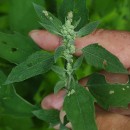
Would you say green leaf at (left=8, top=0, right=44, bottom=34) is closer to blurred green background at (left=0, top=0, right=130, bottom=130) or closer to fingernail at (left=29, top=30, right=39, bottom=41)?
blurred green background at (left=0, top=0, right=130, bottom=130)

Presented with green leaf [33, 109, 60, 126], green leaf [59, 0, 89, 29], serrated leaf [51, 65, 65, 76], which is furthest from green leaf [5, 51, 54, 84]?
green leaf [33, 109, 60, 126]

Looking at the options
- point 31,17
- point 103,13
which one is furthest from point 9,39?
point 103,13

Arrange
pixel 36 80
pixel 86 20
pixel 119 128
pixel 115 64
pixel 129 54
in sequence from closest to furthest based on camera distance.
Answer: pixel 115 64
pixel 86 20
pixel 119 128
pixel 129 54
pixel 36 80

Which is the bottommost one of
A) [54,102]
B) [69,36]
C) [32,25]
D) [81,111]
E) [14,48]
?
[81,111]

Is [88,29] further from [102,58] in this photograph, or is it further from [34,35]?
[34,35]

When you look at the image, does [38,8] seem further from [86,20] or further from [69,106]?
[69,106]

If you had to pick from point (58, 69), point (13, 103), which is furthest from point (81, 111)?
point (13, 103)
